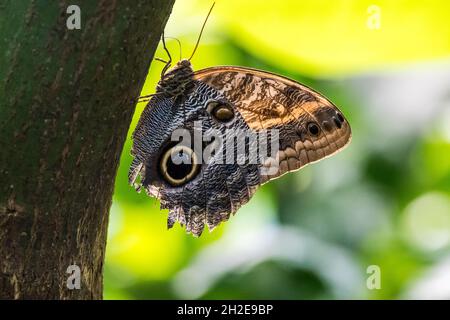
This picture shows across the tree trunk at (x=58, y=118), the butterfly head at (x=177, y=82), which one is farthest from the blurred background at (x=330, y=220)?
the tree trunk at (x=58, y=118)

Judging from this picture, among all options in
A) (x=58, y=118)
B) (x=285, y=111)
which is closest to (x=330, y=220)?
(x=285, y=111)

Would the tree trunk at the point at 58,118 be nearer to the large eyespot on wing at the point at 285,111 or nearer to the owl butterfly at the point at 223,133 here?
the owl butterfly at the point at 223,133

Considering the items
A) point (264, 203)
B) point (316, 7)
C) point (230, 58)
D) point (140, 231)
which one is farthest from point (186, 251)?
point (316, 7)

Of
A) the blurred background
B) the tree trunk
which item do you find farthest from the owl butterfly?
the tree trunk

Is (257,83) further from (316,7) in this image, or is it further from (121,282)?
(121,282)

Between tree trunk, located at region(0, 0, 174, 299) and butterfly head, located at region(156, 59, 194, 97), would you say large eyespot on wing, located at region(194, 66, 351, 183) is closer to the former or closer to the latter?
butterfly head, located at region(156, 59, 194, 97)
